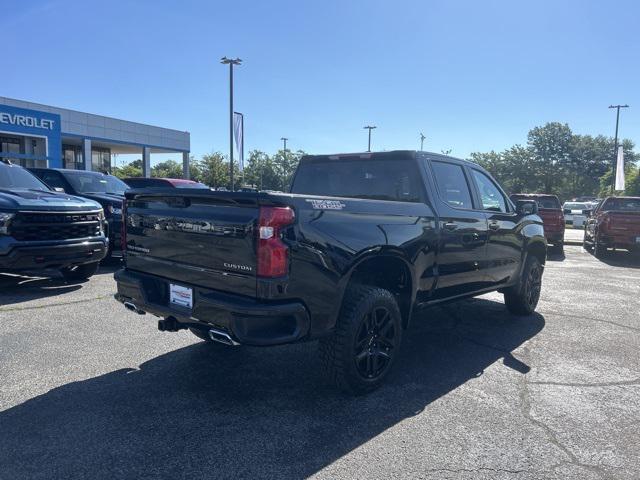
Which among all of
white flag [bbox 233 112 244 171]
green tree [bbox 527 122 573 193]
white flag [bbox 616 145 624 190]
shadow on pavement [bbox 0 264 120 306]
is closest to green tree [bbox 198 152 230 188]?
white flag [bbox 233 112 244 171]

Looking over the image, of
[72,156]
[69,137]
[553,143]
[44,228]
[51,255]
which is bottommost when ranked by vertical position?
[51,255]

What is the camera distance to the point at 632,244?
12.8 m

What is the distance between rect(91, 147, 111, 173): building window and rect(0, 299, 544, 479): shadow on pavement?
3463 cm

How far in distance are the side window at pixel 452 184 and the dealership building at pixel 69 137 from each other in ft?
61.4

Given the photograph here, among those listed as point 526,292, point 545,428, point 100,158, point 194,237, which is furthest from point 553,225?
point 100,158

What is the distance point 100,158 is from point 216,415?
37.5 metres

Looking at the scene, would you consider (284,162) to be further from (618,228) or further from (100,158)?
(618,228)

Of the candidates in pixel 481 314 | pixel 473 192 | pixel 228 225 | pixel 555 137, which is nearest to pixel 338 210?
pixel 228 225

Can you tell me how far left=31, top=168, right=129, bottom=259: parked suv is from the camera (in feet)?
30.3

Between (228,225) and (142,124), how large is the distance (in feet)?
105

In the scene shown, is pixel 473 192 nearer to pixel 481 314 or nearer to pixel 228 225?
pixel 481 314

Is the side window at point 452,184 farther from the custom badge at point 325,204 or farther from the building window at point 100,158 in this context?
the building window at point 100,158

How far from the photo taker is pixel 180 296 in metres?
3.62

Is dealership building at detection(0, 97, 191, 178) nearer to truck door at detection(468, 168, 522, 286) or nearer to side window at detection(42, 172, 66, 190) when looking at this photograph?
side window at detection(42, 172, 66, 190)
